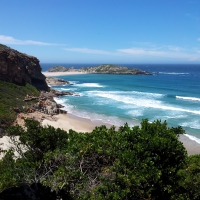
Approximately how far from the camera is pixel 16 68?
3681 cm

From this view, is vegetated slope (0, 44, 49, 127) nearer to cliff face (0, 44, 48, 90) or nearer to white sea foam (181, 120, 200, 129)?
cliff face (0, 44, 48, 90)

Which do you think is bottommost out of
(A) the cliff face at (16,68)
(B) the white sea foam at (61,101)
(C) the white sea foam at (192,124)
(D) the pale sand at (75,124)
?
(D) the pale sand at (75,124)

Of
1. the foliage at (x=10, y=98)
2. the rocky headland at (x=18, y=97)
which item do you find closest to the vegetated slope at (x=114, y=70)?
the rocky headland at (x=18, y=97)

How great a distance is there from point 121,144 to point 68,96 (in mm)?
39366

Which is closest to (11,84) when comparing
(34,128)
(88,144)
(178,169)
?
(34,128)

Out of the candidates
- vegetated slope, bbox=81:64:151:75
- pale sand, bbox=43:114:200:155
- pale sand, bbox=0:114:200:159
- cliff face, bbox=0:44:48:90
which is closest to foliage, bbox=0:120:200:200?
pale sand, bbox=0:114:200:159

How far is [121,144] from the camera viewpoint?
357 inches

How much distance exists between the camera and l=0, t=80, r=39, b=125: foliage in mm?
24531

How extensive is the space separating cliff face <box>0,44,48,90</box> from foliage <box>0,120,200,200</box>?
2834 cm

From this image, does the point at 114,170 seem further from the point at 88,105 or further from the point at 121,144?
the point at 88,105

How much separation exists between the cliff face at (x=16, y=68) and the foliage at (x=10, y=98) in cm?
149

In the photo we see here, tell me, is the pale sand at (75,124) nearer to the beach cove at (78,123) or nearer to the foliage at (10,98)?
the beach cove at (78,123)

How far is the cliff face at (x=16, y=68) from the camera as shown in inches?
1379

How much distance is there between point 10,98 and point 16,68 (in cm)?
818
